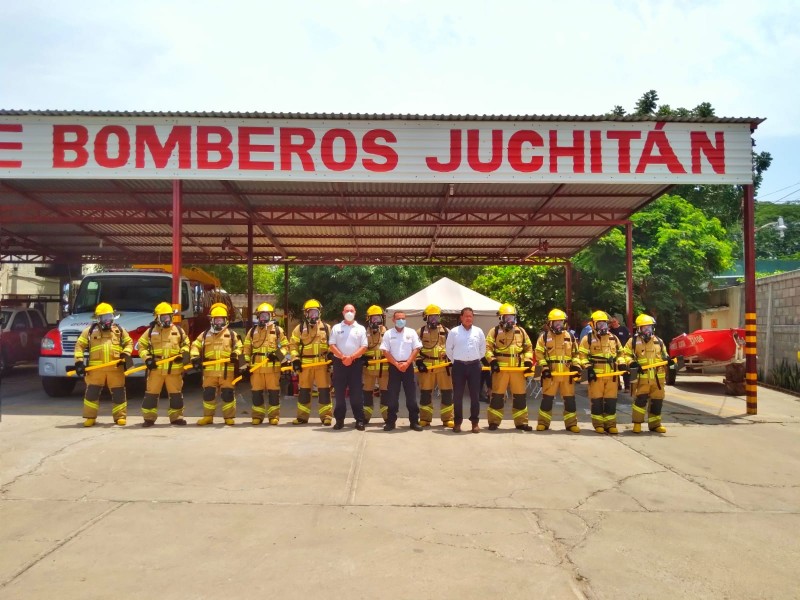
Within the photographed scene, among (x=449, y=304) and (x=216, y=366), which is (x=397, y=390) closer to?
(x=216, y=366)

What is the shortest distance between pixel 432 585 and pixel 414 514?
1405 mm

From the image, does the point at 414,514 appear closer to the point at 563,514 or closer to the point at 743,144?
the point at 563,514

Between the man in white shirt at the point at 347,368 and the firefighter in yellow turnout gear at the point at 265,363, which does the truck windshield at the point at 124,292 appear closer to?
the firefighter in yellow turnout gear at the point at 265,363

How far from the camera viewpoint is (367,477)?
6.62 metres

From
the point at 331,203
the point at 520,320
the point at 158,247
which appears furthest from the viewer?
the point at 520,320

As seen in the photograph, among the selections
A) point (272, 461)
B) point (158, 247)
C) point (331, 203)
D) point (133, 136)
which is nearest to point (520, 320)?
point (331, 203)

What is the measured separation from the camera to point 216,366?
9734 mm

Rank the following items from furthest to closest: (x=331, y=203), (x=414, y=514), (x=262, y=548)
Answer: (x=331, y=203), (x=414, y=514), (x=262, y=548)

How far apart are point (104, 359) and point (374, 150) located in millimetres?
5929

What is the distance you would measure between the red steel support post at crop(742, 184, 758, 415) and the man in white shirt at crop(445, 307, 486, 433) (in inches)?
212

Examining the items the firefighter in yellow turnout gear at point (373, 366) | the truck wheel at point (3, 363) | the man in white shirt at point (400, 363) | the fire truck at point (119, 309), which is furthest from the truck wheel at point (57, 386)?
the man in white shirt at point (400, 363)

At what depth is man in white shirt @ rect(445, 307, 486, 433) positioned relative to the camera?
933 centimetres

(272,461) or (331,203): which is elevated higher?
(331,203)

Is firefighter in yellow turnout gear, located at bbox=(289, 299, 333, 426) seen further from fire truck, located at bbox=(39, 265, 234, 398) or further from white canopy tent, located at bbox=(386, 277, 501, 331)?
white canopy tent, located at bbox=(386, 277, 501, 331)
